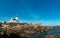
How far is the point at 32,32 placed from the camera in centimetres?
4872

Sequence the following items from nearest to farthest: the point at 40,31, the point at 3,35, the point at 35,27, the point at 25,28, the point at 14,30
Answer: the point at 3,35 → the point at 14,30 → the point at 25,28 → the point at 35,27 → the point at 40,31

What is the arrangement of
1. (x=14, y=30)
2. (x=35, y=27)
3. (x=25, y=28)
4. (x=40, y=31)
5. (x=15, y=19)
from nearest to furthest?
(x=14, y=30) < (x=25, y=28) < (x=35, y=27) < (x=40, y=31) < (x=15, y=19)

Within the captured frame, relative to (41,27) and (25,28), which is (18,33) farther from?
(41,27)

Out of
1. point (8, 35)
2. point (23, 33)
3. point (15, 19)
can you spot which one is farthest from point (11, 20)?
point (8, 35)

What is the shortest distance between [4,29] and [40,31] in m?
15.0

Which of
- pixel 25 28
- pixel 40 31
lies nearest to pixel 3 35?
pixel 25 28

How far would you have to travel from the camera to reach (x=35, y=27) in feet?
164

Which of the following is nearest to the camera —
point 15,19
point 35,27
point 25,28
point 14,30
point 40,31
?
point 14,30

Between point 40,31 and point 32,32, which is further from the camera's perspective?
point 40,31

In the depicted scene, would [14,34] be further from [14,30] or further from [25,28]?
[25,28]

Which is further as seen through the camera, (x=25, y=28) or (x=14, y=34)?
(x=25, y=28)

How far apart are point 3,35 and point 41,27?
51.0ft

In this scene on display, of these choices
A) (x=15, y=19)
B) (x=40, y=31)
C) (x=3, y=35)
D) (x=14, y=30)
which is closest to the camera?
(x=3, y=35)

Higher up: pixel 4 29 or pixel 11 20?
pixel 11 20
